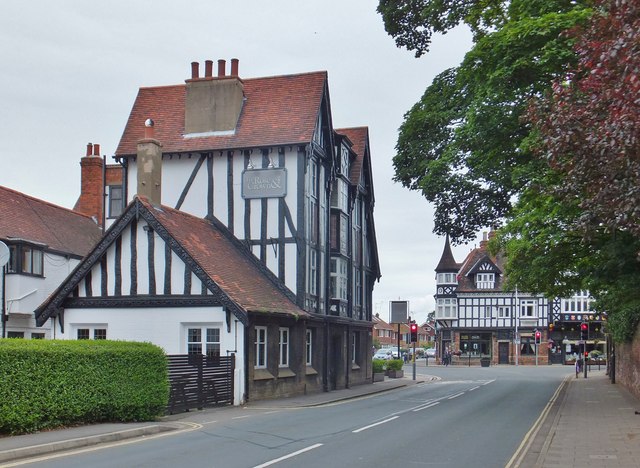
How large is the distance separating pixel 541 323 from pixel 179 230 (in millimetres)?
60436

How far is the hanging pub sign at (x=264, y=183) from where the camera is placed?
31.4 metres

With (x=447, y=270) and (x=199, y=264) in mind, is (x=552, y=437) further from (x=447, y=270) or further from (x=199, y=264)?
(x=447, y=270)

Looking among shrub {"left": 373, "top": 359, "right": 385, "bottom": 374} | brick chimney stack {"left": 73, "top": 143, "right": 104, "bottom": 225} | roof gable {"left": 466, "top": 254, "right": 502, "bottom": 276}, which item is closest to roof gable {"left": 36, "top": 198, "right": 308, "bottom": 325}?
brick chimney stack {"left": 73, "top": 143, "right": 104, "bottom": 225}

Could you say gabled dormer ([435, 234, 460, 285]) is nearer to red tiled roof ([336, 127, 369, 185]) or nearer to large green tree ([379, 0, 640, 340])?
red tiled roof ([336, 127, 369, 185])

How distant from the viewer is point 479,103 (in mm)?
21531

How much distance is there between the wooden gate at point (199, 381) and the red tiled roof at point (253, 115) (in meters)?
9.94

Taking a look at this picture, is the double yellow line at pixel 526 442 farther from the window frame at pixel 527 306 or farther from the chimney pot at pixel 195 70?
the window frame at pixel 527 306

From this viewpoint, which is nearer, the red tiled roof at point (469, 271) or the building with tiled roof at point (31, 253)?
the building with tiled roof at point (31, 253)

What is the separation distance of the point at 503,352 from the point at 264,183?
56.7 meters

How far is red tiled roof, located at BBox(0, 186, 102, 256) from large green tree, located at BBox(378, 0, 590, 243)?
51.3 ft

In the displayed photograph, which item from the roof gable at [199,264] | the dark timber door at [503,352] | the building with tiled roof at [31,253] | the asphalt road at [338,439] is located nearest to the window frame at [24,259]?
→ the building with tiled roof at [31,253]

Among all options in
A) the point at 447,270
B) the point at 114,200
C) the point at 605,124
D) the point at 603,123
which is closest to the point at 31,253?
the point at 114,200

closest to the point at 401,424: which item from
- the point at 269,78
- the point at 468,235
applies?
the point at 468,235

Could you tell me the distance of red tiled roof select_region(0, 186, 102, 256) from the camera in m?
33.3
